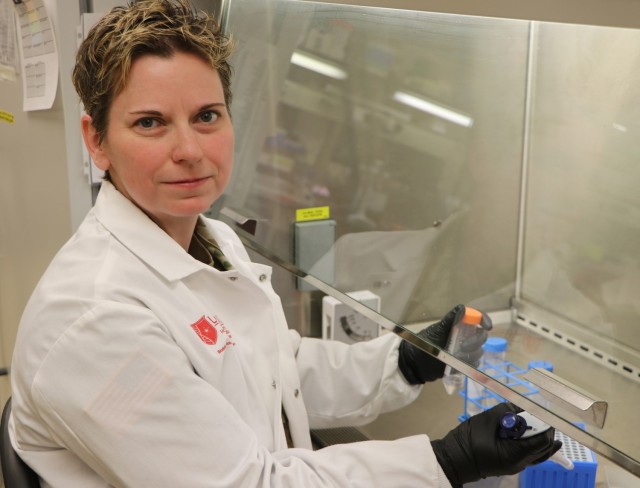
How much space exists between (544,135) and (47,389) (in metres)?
1.04

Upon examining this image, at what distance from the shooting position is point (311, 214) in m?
1.54

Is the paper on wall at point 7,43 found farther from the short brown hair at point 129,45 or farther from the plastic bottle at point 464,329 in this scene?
the plastic bottle at point 464,329

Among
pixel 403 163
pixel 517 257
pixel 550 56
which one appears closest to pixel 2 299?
pixel 403 163

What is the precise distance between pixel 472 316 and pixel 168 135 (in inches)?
22.4

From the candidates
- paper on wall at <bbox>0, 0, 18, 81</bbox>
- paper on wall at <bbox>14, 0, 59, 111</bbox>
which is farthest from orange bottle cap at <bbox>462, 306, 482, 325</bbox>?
paper on wall at <bbox>0, 0, 18, 81</bbox>

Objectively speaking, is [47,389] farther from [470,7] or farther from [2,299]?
[2,299]

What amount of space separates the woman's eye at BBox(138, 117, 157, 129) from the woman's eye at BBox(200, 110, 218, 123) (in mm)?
83

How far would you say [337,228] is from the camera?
1.51 m

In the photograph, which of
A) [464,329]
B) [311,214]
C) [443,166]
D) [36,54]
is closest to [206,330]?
[464,329]

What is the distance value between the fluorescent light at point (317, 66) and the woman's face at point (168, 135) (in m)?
0.45

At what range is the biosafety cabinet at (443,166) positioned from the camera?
1162mm

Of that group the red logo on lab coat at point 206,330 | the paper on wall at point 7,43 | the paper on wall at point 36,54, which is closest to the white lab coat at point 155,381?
the red logo on lab coat at point 206,330

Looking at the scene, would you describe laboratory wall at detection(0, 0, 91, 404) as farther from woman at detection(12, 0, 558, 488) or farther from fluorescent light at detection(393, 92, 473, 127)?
fluorescent light at detection(393, 92, 473, 127)

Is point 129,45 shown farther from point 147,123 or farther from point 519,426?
point 519,426
